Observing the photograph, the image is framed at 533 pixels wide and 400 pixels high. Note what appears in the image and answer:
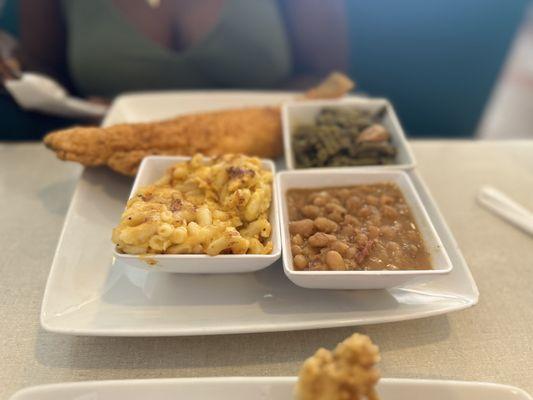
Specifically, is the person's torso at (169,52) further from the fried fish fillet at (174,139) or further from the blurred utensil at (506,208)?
the blurred utensil at (506,208)

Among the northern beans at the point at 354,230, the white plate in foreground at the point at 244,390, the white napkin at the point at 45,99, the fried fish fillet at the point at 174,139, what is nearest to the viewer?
the white plate in foreground at the point at 244,390

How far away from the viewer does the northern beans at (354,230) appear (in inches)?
49.1

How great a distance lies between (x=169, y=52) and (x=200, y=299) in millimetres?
1769

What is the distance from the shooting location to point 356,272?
115cm

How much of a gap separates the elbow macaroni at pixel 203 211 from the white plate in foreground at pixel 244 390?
0.35 metres

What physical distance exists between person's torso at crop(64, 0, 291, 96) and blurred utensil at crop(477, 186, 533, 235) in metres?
1.55

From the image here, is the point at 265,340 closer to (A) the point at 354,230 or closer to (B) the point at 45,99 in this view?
(A) the point at 354,230

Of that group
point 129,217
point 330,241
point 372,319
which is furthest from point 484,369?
point 129,217

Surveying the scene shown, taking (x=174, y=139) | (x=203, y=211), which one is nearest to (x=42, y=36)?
(x=174, y=139)

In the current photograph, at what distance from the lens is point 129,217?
46.4 inches

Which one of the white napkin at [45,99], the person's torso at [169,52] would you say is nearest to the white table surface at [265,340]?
the white napkin at [45,99]

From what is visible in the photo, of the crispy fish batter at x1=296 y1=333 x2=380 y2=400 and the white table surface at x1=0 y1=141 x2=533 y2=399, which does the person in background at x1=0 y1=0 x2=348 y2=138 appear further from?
the crispy fish batter at x1=296 y1=333 x2=380 y2=400

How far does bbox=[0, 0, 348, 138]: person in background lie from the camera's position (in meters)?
2.46

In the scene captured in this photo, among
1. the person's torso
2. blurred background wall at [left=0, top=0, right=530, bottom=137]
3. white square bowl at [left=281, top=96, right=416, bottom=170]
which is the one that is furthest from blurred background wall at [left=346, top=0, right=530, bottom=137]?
white square bowl at [left=281, top=96, right=416, bottom=170]
